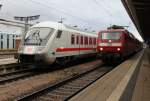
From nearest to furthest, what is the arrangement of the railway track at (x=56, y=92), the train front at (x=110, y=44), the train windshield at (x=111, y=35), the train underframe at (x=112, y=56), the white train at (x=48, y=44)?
the railway track at (x=56, y=92) < the white train at (x=48, y=44) < the train underframe at (x=112, y=56) < the train front at (x=110, y=44) < the train windshield at (x=111, y=35)

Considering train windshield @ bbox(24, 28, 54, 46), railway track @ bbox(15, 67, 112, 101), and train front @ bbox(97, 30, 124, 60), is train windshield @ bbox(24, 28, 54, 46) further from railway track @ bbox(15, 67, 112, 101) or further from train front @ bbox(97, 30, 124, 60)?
train front @ bbox(97, 30, 124, 60)

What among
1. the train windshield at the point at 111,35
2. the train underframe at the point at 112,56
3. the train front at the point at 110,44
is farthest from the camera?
the train windshield at the point at 111,35

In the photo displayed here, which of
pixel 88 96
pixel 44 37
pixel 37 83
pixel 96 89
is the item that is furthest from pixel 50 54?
pixel 88 96

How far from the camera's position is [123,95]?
9.44 m

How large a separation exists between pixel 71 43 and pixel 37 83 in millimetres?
7536

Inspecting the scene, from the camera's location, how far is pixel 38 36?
17.3 meters

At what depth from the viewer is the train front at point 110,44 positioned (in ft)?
73.9

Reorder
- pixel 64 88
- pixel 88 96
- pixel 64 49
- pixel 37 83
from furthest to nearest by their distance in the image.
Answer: pixel 64 49 → pixel 37 83 → pixel 64 88 → pixel 88 96

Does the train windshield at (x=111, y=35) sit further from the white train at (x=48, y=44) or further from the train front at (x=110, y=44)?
the white train at (x=48, y=44)

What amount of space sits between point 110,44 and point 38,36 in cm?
742

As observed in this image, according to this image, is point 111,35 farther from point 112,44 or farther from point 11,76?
point 11,76

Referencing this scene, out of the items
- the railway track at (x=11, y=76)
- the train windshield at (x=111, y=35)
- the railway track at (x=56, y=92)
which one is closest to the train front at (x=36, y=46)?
the railway track at (x=11, y=76)

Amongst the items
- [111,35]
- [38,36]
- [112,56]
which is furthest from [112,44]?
[38,36]

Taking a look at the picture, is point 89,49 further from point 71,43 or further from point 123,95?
point 123,95
